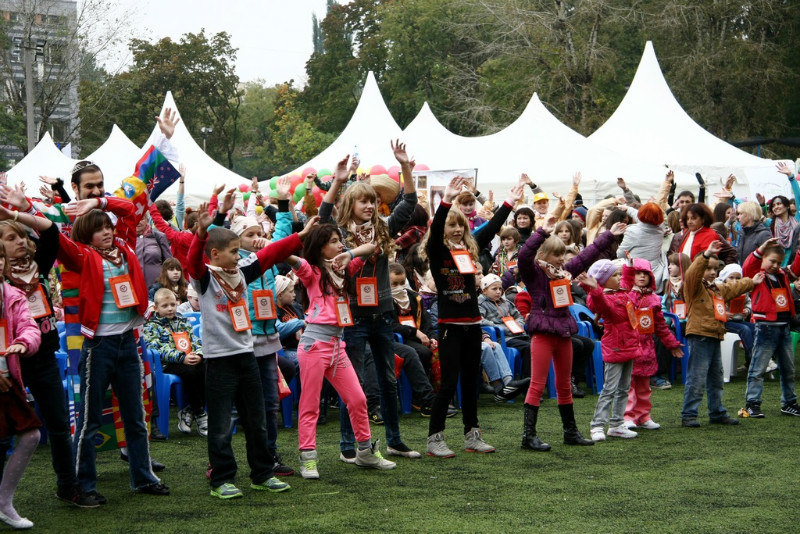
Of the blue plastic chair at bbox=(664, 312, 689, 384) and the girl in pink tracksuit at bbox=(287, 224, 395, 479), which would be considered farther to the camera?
the blue plastic chair at bbox=(664, 312, 689, 384)

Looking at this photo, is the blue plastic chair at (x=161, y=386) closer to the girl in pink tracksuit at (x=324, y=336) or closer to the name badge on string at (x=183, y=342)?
the name badge on string at (x=183, y=342)

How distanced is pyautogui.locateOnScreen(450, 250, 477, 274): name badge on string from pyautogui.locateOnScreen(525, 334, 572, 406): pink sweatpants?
813 millimetres

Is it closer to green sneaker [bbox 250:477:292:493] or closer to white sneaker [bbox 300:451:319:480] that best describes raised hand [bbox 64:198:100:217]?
green sneaker [bbox 250:477:292:493]

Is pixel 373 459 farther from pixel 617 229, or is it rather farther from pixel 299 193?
pixel 299 193

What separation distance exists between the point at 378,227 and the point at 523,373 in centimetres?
392

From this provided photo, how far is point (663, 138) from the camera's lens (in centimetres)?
2148

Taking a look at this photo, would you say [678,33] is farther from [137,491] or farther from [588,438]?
[137,491]

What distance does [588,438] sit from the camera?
772 cm

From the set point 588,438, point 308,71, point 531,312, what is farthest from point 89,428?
point 308,71

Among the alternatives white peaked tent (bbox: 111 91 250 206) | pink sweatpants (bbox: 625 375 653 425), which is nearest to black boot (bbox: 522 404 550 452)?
pink sweatpants (bbox: 625 375 653 425)

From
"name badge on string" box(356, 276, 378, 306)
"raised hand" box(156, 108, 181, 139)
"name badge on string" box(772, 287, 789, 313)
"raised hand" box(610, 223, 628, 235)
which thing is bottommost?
"name badge on string" box(772, 287, 789, 313)

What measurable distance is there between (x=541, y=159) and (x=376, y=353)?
13.3 meters

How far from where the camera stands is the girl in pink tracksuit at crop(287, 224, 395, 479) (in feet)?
20.5

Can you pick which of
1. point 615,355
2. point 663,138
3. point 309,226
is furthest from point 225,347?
point 663,138
